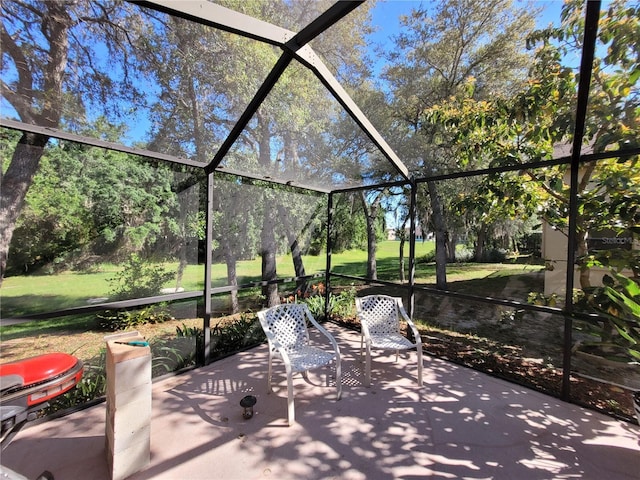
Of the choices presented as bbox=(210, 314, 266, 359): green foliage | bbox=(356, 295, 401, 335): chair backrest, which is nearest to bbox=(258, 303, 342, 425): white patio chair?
bbox=(356, 295, 401, 335): chair backrest

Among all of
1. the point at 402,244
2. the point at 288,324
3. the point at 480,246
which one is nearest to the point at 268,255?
the point at 288,324

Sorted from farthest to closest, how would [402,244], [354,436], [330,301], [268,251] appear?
[402,244]
[330,301]
[268,251]
[354,436]

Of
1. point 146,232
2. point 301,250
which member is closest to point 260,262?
point 301,250

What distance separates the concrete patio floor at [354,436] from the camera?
1.91m

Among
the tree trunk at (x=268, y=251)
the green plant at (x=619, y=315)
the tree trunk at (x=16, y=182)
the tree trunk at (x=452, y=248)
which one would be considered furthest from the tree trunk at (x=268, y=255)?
the tree trunk at (x=452, y=248)

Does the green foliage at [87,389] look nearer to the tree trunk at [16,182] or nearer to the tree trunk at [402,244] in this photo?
the tree trunk at [16,182]

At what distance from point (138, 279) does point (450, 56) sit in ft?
19.1

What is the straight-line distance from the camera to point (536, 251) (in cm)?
608

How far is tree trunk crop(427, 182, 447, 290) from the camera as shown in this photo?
250 inches

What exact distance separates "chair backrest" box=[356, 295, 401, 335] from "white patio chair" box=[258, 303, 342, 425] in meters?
0.73

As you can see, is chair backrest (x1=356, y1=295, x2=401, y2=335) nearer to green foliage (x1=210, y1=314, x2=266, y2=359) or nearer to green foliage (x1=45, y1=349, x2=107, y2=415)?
green foliage (x1=210, y1=314, x2=266, y2=359)

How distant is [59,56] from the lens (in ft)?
5.75

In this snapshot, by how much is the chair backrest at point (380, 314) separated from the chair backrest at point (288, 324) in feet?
2.82

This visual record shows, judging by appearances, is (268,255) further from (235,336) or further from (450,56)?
(450,56)
